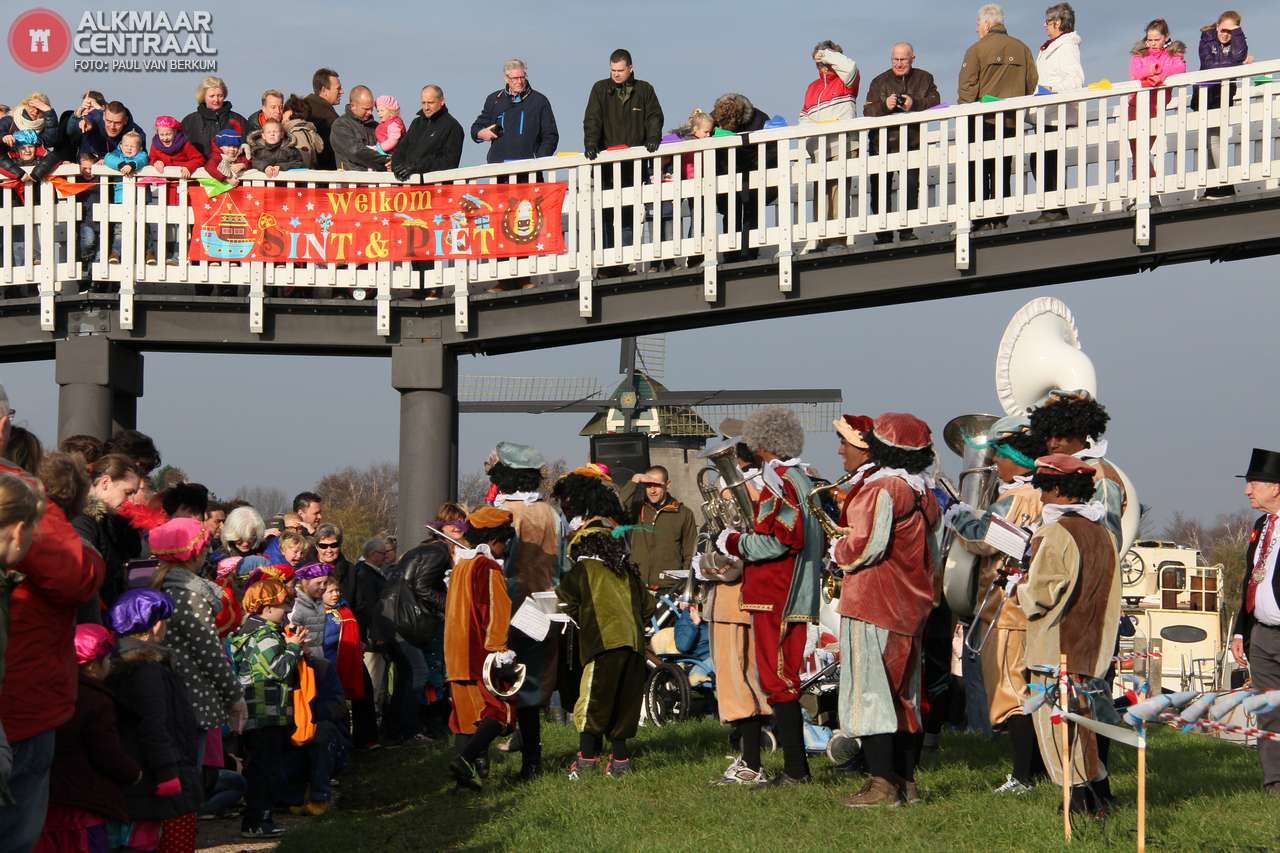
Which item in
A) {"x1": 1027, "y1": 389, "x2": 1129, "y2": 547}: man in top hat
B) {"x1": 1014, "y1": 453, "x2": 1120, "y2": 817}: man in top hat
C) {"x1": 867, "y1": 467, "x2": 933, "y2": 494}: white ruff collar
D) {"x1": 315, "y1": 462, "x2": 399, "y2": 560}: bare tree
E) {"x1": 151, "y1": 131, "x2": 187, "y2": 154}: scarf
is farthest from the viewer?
{"x1": 315, "y1": 462, "x2": 399, "y2": 560}: bare tree

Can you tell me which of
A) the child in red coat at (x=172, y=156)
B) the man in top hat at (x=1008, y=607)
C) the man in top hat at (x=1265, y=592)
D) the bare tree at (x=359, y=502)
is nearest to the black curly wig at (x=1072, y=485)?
the man in top hat at (x=1008, y=607)

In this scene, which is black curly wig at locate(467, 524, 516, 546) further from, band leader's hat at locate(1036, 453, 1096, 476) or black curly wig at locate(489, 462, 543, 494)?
band leader's hat at locate(1036, 453, 1096, 476)

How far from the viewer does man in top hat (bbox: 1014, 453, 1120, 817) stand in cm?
695

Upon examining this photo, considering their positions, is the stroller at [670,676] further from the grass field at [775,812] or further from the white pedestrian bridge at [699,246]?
the white pedestrian bridge at [699,246]

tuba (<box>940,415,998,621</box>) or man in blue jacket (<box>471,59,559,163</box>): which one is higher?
man in blue jacket (<box>471,59,559,163</box>)

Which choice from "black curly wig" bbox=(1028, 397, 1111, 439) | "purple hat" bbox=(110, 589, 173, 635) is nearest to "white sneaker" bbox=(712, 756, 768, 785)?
"black curly wig" bbox=(1028, 397, 1111, 439)

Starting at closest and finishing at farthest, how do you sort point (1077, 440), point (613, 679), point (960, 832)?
1. point (960, 832)
2. point (1077, 440)
3. point (613, 679)

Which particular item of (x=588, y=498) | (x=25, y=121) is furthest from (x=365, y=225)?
(x=588, y=498)

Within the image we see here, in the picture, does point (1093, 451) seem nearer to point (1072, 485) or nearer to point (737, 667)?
point (1072, 485)

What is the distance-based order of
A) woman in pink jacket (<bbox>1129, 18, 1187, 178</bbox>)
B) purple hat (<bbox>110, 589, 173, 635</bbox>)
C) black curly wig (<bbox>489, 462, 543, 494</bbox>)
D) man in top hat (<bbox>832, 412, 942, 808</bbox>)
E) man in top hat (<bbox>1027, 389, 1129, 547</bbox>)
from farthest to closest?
woman in pink jacket (<bbox>1129, 18, 1187, 178</bbox>) → black curly wig (<bbox>489, 462, 543, 494</bbox>) → man in top hat (<bbox>1027, 389, 1129, 547</bbox>) → man in top hat (<bbox>832, 412, 942, 808</bbox>) → purple hat (<bbox>110, 589, 173, 635</bbox>)

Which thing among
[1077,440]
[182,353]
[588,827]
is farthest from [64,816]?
[182,353]

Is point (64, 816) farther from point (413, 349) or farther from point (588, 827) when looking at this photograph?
point (413, 349)

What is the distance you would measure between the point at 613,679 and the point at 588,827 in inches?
65.8

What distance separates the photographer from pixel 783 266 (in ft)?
43.9
